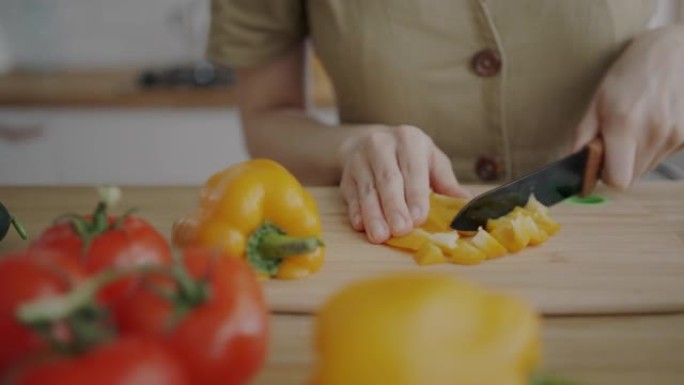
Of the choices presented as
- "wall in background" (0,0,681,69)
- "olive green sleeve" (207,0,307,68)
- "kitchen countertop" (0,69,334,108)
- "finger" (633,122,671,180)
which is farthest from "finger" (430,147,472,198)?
"wall in background" (0,0,681,69)

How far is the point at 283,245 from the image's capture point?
80 cm

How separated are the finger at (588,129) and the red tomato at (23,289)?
28.7 inches

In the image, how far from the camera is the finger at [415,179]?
959 millimetres

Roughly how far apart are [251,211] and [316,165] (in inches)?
15.2

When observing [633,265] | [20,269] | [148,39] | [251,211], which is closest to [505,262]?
[633,265]

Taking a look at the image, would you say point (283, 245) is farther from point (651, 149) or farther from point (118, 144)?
point (118, 144)

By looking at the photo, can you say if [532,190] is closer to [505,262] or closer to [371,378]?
[505,262]

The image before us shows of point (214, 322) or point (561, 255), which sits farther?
point (561, 255)

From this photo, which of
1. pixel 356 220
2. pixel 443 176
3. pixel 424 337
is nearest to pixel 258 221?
pixel 356 220

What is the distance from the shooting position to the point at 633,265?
87 centimetres

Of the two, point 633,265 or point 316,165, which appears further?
point 316,165

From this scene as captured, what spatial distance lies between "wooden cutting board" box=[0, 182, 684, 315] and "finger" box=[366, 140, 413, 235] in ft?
0.10

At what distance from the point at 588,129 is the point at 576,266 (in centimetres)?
27

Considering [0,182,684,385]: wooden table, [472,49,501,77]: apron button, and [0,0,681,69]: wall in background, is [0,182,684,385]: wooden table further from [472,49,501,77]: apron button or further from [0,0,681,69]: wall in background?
[0,0,681,69]: wall in background
